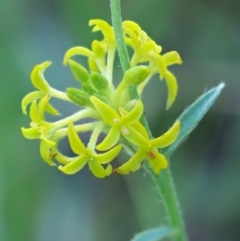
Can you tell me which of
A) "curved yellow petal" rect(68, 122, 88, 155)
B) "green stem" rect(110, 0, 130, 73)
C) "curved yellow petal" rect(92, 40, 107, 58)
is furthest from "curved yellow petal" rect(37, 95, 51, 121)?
"green stem" rect(110, 0, 130, 73)

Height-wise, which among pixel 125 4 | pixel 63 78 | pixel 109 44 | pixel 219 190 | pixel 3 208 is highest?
pixel 125 4

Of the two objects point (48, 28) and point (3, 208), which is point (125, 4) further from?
point (3, 208)

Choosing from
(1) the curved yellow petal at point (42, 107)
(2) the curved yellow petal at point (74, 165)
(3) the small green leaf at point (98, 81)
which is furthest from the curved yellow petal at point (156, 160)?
(1) the curved yellow petal at point (42, 107)

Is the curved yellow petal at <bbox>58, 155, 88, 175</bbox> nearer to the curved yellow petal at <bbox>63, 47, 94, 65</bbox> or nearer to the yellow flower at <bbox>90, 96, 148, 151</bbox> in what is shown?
the yellow flower at <bbox>90, 96, 148, 151</bbox>

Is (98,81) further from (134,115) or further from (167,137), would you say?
(167,137)

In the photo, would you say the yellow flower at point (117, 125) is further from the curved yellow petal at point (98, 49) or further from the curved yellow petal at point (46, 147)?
the curved yellow petal at point (98, 49)

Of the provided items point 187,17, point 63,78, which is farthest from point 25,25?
point 187,17

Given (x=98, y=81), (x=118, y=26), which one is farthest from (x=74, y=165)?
(x=118, y=26)

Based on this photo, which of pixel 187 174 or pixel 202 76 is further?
pixel 202 76
